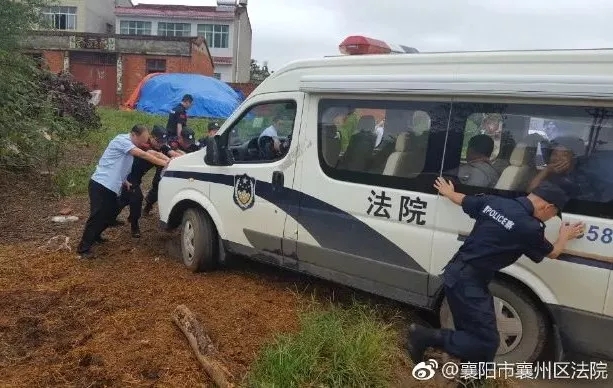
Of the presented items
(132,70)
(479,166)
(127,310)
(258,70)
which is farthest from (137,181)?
(258,70)

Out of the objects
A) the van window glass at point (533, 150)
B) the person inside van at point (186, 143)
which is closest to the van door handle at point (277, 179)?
the van window glass at point (533, 150)

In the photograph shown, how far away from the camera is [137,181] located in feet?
22.6

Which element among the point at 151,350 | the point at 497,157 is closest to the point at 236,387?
the point at 151,350

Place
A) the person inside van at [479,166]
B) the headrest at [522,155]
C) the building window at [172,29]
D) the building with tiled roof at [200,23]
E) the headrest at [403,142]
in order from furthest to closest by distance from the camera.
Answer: the building window at [172,29] → the building with tiled roof at [200,23] → the headrest at [403,142] → the person inside van at [479,166] → the headrest at [522,155]

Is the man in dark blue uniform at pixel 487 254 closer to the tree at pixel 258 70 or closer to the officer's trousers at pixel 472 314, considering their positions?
the officer's trousers at pixel 472 314

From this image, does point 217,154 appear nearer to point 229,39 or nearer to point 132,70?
point 132,70

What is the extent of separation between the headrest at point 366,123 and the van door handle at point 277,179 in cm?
83

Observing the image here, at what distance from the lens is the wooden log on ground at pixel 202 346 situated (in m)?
3.39

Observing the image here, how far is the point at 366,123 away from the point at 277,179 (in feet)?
3.14

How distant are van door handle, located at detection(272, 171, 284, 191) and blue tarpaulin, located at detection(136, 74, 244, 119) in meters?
21.2

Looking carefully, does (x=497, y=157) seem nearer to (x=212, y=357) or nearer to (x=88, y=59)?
(x=212, y=357)

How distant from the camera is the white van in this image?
132 inches

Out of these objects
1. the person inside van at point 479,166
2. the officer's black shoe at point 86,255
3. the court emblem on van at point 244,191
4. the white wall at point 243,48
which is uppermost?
the white wall at point 243,48

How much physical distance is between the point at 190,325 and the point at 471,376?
1919mm
